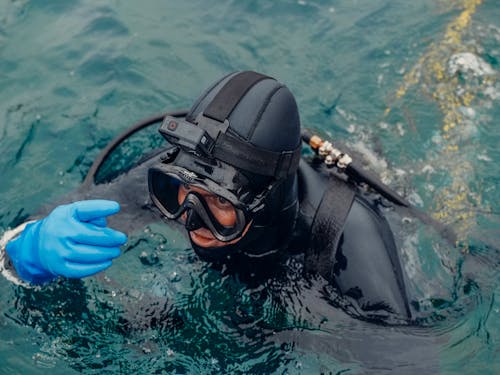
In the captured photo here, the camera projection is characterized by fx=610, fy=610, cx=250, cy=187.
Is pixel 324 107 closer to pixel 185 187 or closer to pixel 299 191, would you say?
pixel 299 191

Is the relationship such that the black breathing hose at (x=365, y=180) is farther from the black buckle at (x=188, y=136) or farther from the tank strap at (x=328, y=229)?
the black buckle at (x=188, y=136)

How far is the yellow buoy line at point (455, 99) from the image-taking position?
4742 millimetres

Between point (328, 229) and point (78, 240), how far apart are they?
141cm

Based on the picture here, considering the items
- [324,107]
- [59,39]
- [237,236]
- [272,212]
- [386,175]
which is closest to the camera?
[237,236]

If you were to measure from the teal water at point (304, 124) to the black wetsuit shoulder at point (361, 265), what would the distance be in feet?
0.43

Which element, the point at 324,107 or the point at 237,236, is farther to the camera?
the point at 324,107

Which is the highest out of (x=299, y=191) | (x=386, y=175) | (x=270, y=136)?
(x=270, y=136)

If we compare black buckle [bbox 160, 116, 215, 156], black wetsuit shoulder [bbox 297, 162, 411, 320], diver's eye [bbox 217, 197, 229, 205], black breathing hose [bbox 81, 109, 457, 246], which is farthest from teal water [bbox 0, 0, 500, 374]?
black buckle [bbox 160, 116, 215, 156]

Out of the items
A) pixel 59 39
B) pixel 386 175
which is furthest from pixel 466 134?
pixel 59 39

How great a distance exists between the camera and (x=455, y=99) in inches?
212

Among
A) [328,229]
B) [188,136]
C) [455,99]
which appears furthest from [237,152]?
[455,99]

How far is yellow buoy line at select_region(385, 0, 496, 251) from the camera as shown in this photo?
4742 millimetres

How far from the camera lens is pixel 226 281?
158 inches

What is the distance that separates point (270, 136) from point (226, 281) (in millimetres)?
1205
